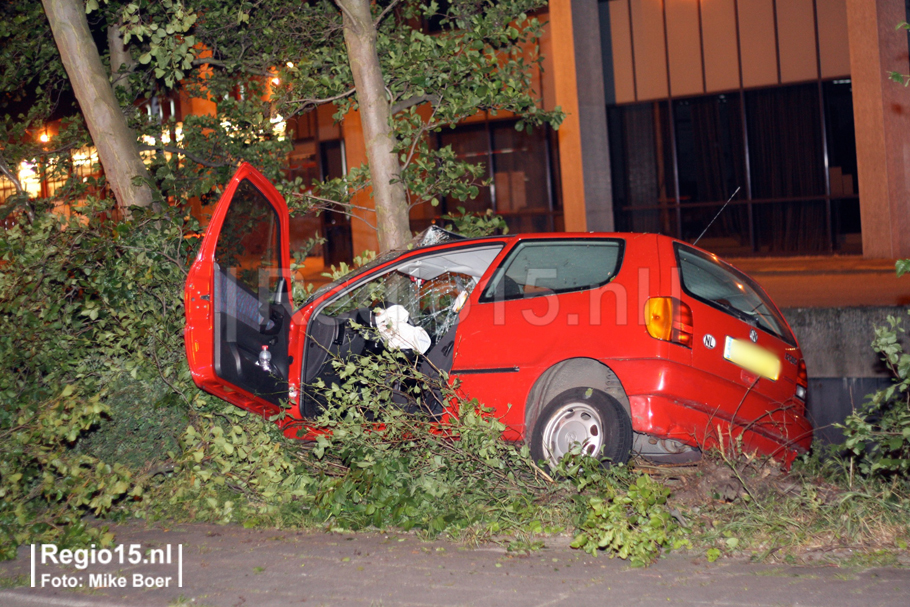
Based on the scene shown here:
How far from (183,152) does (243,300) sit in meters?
3.82

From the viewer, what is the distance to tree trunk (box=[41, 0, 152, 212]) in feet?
22.2

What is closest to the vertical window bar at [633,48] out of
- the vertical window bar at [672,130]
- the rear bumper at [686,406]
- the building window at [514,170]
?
the vertical window bar at [672,130]

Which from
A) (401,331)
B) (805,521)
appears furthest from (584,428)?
(401,331)

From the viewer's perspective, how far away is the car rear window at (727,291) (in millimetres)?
4664

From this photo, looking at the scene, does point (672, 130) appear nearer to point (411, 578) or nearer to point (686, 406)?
point (686, 406)

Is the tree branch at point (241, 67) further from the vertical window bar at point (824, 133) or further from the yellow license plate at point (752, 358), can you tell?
the vertical window bar at point (824, 133)

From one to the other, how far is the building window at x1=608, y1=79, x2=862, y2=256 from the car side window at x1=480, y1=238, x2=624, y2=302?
1126 centimetres

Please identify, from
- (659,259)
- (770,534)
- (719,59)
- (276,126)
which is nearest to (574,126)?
(719,59)

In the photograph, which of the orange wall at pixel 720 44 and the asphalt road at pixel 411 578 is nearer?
the asphalt road at pixel 411 578

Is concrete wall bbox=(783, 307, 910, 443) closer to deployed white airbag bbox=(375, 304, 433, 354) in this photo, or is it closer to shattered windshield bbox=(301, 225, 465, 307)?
shattered windshield bbox=(301, 225, 465, 307)

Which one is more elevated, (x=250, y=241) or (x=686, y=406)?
(x=250, y=241)

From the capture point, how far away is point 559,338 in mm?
4578

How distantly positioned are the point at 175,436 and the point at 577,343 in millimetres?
2653

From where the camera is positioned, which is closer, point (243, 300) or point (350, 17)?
point (243, 300)
